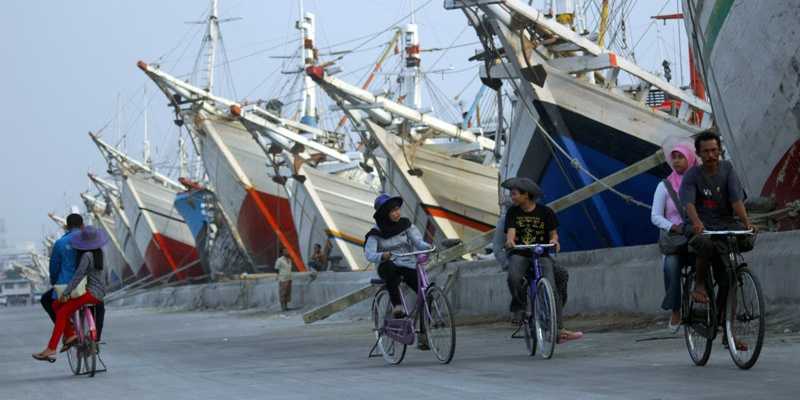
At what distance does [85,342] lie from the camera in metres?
10.9

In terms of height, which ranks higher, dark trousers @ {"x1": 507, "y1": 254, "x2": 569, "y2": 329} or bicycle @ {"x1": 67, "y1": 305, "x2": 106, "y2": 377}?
dark trousers @ {"x1": 507, "y1": 254, "x2": 569, "y2": 329}

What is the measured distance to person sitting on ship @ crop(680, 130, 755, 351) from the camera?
8109mm

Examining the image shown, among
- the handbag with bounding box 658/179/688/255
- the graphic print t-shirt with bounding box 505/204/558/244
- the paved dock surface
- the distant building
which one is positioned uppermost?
the distant building

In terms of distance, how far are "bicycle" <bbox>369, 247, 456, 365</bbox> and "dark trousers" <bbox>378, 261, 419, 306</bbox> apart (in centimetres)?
6

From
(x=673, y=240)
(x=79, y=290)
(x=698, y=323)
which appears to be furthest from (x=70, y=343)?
(x=698, y=323)

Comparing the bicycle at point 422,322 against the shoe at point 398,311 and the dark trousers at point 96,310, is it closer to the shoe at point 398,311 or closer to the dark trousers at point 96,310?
the shoe at point 398,311

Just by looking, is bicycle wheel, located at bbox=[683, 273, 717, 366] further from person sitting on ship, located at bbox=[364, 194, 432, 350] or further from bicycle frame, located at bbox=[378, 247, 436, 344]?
person sitting on ship, located at bbox=[364, 194, 432, 350]

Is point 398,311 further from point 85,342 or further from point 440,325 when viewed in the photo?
point 85,342

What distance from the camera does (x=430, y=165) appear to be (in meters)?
32.6

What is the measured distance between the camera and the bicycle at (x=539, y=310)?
31.6ft

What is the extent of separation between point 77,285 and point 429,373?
3342mm

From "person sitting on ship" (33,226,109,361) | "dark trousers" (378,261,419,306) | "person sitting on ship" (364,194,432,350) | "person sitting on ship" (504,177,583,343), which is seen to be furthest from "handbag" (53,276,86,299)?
"person sitting on ship" (504,177,583,343)

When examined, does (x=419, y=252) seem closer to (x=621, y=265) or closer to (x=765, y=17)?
→ (x=621, y=265)

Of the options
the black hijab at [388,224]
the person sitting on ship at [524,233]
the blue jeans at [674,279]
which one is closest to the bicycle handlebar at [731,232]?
the blue jeans at [674,279]
